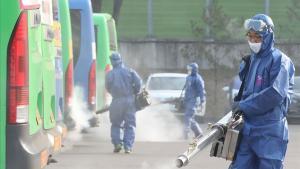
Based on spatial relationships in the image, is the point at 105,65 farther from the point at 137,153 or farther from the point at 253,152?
the point at 253,152

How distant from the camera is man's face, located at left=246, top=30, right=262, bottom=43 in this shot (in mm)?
7805

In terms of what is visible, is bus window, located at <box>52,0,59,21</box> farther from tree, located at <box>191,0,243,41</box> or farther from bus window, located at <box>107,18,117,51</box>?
tree, located at <box>191,0,243,41</box>

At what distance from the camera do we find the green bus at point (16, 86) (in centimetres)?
761

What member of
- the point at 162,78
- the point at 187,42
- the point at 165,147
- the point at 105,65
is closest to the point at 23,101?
the point at 165,147

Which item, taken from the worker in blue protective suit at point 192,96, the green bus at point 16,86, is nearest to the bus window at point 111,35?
the worker in blue protective suit at point 192,96

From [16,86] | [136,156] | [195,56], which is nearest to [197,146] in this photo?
[16,86]

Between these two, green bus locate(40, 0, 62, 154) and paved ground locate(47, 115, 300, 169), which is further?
paved ground locate(47, 115, 300, 169)

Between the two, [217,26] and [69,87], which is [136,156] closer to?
→ [69,87]

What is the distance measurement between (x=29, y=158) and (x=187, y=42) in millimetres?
26555

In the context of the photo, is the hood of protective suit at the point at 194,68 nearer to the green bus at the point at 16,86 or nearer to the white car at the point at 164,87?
the white car at the point at 164,87

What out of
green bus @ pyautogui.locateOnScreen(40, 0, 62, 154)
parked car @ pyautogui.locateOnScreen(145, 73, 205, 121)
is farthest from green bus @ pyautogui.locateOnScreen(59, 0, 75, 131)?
parked car @ pyautogui.locateOnScreen(145, 73, 205, 121)

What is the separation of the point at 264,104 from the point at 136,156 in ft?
25.8

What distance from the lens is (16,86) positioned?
770 centimetres

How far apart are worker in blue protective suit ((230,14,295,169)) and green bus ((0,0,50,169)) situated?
174 centimetres
